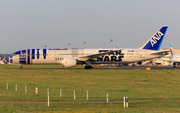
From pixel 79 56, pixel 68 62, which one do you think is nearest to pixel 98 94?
pixel 68 62

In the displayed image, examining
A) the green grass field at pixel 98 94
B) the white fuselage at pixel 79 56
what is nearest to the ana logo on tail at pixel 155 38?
the white fuselage at pixel 79 56

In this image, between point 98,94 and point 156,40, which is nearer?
point 98,94

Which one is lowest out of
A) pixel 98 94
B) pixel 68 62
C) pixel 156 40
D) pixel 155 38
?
pixel 98 94

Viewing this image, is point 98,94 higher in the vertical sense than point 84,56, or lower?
lower

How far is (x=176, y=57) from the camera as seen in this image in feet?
311

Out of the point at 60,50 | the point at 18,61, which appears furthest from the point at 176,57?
the point at 18,61

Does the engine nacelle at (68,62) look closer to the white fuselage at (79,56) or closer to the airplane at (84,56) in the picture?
the airplane at (84,56)

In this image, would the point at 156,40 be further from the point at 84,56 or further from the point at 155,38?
the point at 84,56

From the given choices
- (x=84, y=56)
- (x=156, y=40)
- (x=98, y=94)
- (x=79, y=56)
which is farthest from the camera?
(x=156, y=40)

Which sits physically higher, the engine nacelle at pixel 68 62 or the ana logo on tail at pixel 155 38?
the ana logo on tail at pixel 155 38

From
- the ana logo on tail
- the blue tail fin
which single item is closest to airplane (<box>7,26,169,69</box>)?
the blue tail fin

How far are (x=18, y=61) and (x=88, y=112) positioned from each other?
160ft

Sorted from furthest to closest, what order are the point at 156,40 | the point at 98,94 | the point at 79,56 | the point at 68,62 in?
the point at 156,40 → the point at 79,56 → the point at 68,62 → the point at 98,94

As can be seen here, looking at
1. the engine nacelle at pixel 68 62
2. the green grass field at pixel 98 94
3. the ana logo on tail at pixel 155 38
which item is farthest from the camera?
the ana logo on tail at pixel 155 38
